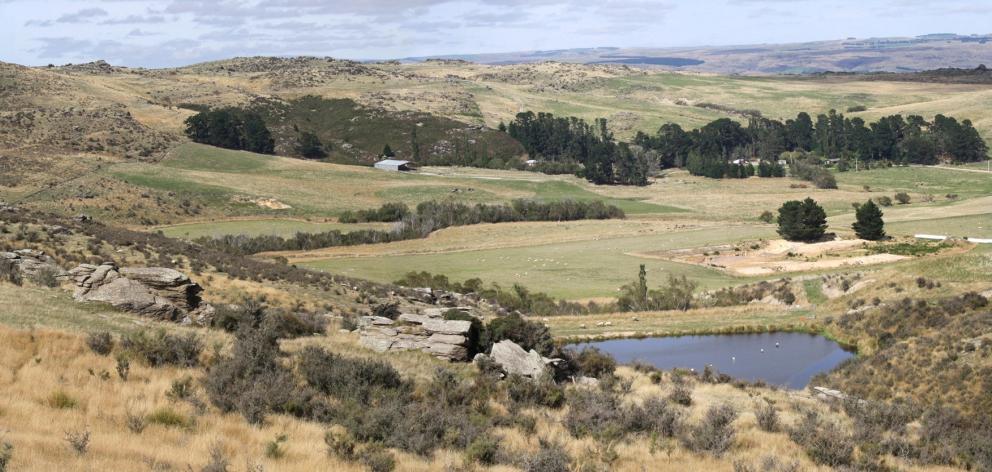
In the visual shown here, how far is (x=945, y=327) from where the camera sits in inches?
1411

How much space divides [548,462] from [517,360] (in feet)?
32.0

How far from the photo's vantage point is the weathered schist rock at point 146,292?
25.7 metres

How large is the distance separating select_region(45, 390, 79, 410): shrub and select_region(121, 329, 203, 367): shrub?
2989 millimetres

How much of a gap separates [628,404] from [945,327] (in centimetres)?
2043

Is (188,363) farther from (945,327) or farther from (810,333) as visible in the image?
(810,333)

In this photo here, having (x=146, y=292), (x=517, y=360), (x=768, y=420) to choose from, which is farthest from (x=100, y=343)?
(x=768, y=420)

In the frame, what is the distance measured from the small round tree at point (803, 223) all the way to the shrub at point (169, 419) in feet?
218

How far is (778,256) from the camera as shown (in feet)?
235

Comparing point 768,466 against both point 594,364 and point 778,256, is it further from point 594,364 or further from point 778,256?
point 778,256

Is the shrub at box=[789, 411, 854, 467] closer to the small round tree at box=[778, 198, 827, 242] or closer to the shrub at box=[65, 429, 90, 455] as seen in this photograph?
the shrub at box=[65, 429, 90, 455]

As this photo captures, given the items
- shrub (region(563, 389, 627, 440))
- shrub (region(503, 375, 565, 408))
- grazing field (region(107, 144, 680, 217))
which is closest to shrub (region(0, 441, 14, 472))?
shrub (region(563, 389, 627, 440))

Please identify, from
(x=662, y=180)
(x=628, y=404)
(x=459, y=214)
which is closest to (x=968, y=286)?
(x=628, y=404)

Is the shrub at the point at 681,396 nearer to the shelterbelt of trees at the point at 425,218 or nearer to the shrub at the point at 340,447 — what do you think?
the shrub at the point at 340,447

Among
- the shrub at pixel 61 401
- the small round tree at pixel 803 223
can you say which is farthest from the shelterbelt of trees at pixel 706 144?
the shrub at pixel 61 401
